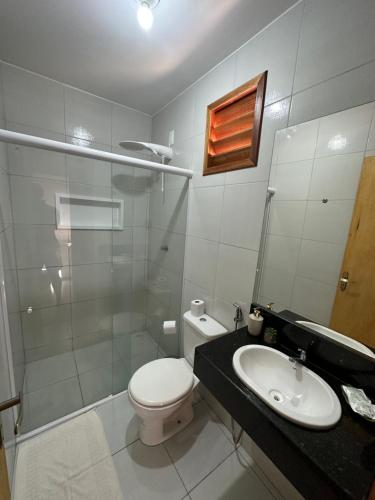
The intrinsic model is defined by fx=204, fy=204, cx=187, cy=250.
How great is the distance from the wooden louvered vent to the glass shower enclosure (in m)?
0.36

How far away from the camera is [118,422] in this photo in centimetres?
150

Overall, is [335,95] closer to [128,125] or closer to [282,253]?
[282,253]

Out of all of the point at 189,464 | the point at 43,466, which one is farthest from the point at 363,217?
the point at 43,466

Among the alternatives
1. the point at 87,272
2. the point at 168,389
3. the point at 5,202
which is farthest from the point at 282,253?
the point at 5,202

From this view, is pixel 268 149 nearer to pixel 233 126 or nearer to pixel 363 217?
pixel 233 126

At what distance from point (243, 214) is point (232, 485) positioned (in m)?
1.61

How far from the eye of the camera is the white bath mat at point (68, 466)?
1.11 meters

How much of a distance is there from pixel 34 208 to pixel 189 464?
2162mm

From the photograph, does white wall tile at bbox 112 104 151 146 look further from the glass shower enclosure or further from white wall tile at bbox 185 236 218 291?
white wall tile at bbox 185 236 218 291

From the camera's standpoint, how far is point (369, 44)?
0.79 meters

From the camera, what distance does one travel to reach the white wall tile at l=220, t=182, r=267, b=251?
1.23 metres

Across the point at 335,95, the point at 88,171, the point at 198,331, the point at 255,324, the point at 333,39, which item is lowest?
the point at 198,331

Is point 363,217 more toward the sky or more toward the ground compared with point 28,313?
more toward the sky

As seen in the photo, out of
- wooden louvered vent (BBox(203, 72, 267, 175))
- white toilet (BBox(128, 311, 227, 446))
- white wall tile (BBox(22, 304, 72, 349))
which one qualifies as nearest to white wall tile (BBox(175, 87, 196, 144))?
wooden louvered vent (BBox(203, 72, 267, 175))
